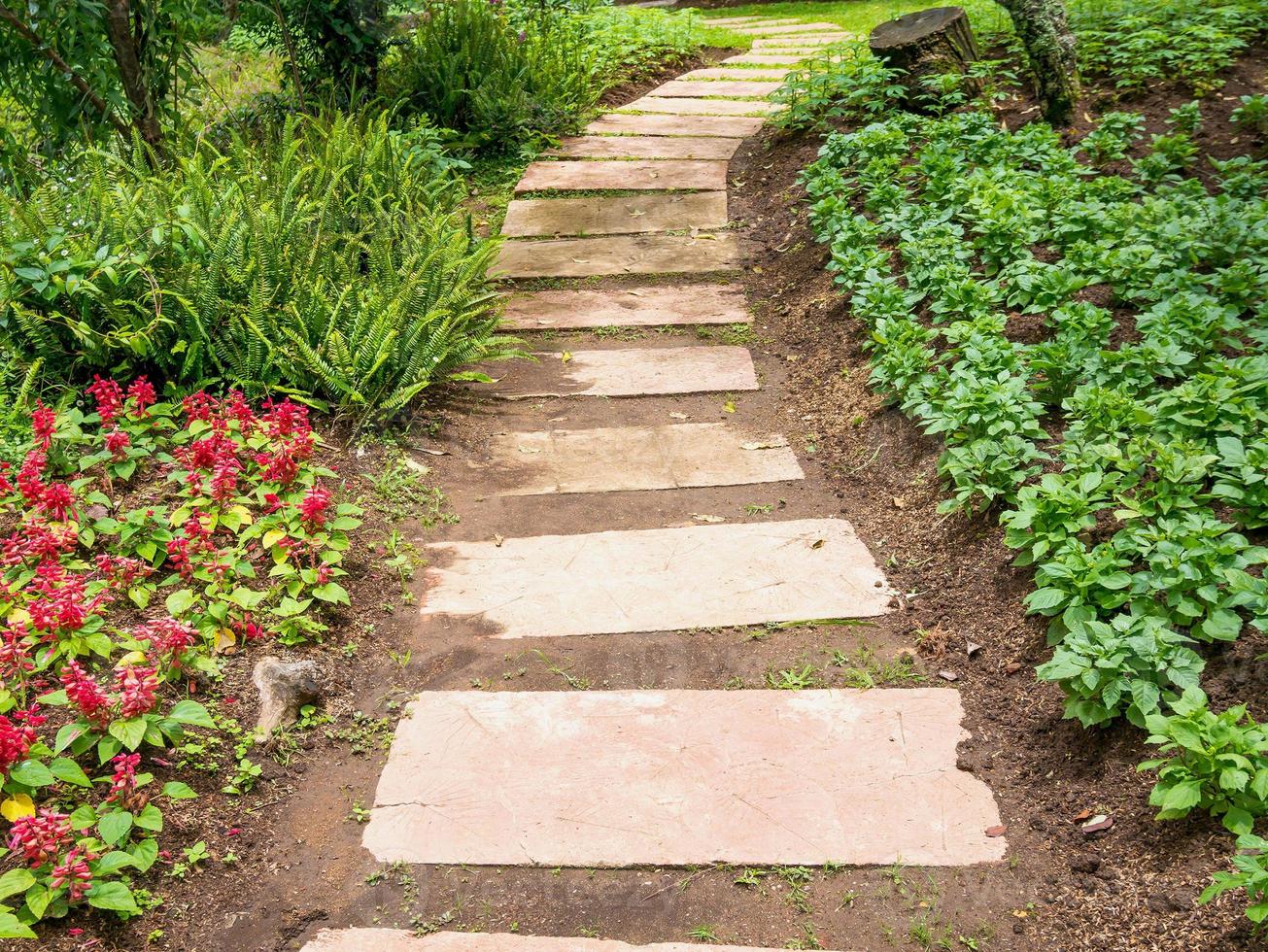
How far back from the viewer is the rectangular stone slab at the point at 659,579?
336cm

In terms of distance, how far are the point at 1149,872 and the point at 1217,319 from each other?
85.8 inches

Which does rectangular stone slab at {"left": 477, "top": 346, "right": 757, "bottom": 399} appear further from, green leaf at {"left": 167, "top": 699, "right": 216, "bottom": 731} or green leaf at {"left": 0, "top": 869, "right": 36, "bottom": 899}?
green leaf at {"left": 0, "top": 869, "right": 36, "bottom": 899}

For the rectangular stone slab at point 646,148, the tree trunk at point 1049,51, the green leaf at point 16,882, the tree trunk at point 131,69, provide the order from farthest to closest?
the rectangular stone slab at point 646,148 → the tree trunk at point 1049,51 → the tree trunk at point 131,69 → the green leaf at point 16,882

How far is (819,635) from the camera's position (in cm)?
327

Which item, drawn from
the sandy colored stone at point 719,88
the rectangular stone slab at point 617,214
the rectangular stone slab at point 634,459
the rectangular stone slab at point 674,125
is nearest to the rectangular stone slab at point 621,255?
the rectangular stone slab at point 617,214

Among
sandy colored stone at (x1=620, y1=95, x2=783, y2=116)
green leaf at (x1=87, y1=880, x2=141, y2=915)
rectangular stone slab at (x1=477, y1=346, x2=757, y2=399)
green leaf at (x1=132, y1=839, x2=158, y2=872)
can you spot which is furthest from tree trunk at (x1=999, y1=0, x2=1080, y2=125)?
green leaf at (x1=87, y1=880, x2=141, y2=915)

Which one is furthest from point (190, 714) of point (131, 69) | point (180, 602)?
point (131, 69)

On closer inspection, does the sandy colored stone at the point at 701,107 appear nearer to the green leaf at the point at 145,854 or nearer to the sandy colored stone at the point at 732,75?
the sandy colored stone at the point at 732,75

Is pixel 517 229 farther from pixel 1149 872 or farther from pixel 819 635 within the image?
pixel 1149 872

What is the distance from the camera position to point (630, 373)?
503cm

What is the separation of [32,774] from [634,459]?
2.54 meters

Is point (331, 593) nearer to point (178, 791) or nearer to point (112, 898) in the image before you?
point (178, 791)

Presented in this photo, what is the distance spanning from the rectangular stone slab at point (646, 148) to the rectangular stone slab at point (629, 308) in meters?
2.07

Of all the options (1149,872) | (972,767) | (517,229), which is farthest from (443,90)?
(1149,872)
